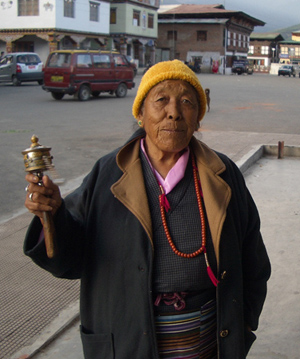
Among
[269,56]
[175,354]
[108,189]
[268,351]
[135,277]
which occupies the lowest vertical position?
[268,351]

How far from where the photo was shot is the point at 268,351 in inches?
120

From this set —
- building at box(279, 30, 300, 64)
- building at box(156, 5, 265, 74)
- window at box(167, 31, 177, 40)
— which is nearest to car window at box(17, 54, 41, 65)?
building at box(156, 5, 265, 74)

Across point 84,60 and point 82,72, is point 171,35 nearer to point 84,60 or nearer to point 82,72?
point 84,60

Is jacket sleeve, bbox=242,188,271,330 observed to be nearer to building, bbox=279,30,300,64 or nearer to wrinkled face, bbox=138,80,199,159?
wrinkled face, bbox=138,80,199,159

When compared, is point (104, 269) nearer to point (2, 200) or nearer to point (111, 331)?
point (111, 331)

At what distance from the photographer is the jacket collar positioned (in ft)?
5.66

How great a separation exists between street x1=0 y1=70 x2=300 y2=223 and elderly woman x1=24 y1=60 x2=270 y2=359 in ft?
12.2

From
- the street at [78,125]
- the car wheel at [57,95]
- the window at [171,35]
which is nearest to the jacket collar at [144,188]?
the street at [78,125]

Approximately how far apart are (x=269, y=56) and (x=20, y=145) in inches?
3454

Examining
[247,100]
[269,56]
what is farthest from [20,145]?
[269,56]

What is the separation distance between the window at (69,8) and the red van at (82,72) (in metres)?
20.9

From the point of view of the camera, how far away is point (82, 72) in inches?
707

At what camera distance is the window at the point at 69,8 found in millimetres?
38000

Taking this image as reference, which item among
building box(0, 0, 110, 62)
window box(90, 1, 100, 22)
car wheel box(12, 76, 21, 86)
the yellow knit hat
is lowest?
the yellow knit hat
